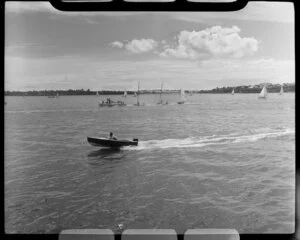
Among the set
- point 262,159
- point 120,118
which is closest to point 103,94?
point 120,118

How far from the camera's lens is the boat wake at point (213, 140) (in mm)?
17578

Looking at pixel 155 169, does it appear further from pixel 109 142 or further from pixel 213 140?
pixel 213 140

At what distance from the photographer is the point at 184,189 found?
51.1ft

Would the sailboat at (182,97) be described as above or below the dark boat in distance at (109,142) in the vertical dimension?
above

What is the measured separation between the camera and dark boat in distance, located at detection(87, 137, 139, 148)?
1595 centimetres

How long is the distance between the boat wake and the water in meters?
0.05

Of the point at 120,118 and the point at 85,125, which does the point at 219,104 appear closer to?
the point at 120,118

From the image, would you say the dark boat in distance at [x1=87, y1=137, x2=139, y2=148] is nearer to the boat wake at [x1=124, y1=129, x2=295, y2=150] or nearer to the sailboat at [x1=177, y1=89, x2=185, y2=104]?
the boat wake at [x1=124, y1=129, x2=295, y2=150]

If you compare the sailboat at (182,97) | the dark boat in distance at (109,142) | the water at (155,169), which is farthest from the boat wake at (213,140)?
the sailboat at (182,97)

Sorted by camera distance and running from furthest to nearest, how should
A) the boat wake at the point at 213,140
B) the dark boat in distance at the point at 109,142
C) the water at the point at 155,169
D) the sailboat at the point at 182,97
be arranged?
the sailboat at the point at 182,97 < the boat wake at the point at 213,140 < the dark boat in distance at the point at 109,142 < the water at the point at 155,169

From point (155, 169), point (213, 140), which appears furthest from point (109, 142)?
point (213, 140)

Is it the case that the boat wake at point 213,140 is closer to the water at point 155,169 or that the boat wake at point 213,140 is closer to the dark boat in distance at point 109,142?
the water at point 155,169

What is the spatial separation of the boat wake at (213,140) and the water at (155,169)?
0.05 m

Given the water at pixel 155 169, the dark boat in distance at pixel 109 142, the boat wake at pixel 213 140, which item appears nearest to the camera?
the water at pixel 155 169
